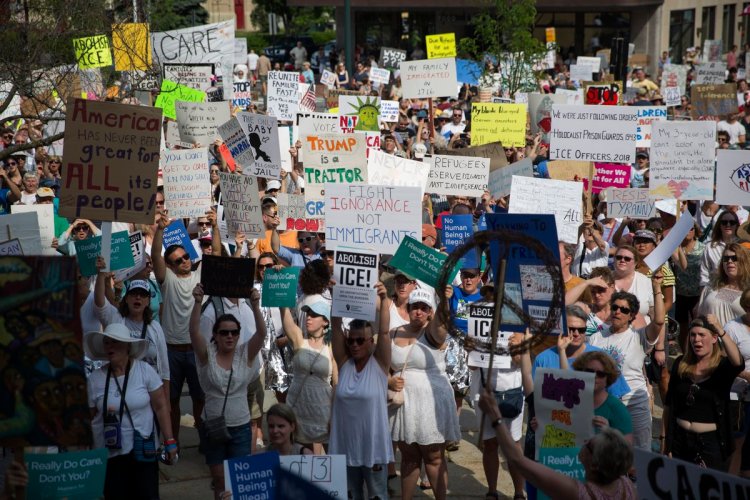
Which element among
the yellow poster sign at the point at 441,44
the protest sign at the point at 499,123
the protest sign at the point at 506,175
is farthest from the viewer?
the yellow poster sign at the point at 441,44

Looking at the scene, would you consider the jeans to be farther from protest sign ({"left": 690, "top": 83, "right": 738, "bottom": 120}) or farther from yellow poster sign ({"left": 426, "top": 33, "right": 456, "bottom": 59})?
yellow poster sign ({"left": 426, "top": 33, "right": 456, "bottom": 59})

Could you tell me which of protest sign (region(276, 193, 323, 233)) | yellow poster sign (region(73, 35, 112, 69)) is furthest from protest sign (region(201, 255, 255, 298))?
yellow poster sign (region(73, 35, 112, 69))

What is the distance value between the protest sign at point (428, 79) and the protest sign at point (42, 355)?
13.6m

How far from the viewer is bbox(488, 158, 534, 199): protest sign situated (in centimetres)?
1195

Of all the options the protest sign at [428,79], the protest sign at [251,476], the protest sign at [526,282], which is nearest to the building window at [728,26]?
the protest sign at [428,79]

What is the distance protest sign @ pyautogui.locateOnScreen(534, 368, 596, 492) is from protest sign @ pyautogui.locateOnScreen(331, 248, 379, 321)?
1.40 meters

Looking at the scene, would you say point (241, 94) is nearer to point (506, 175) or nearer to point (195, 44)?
point (195, 44)

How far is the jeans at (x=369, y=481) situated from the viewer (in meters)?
6.94

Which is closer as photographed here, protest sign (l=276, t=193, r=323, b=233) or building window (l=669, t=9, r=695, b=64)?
protest sign (l=276, t=193, r=323, b=233)

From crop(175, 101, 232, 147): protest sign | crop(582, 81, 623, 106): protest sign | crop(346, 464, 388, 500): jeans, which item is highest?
crop(582, 81, 623, 106): protest sign

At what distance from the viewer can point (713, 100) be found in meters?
19.8

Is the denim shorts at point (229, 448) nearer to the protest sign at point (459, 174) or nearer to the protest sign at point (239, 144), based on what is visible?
the protest sign at point (239, 144)

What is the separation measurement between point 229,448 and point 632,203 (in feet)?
18.4

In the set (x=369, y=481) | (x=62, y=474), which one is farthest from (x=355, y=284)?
(x=62, y=474)
